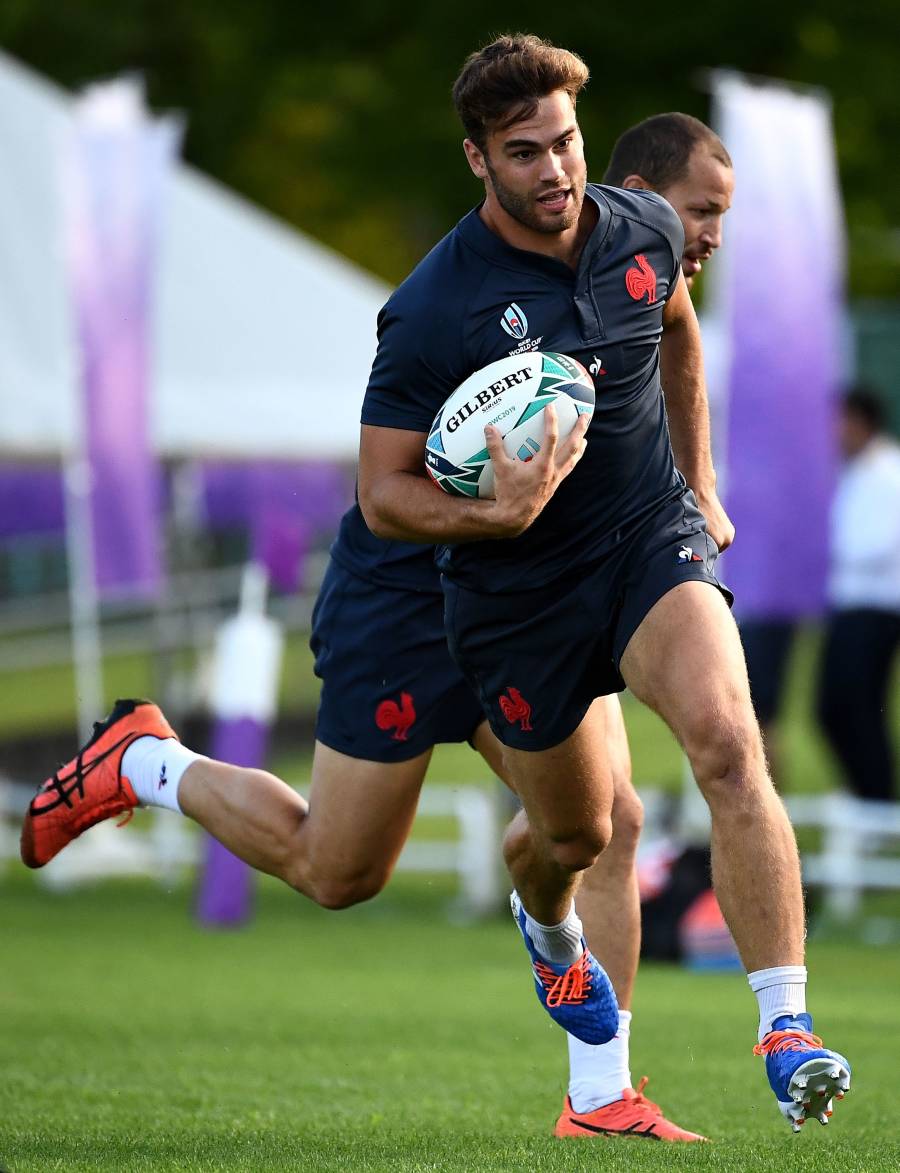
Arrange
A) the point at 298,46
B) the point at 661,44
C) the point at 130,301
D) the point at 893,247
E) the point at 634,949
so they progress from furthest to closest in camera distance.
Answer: the point at 893,247
the point at 298,46
the point at 661,44
the point at 130,301
the point at 634,949

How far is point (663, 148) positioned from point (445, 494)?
148cm

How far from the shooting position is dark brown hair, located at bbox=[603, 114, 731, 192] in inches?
228

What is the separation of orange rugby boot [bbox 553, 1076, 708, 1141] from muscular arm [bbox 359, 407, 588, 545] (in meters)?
1.65

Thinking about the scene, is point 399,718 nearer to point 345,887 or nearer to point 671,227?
point 345,887

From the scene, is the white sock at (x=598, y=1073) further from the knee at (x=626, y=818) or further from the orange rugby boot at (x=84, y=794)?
the orange rugby boot at (x=84, y=794)

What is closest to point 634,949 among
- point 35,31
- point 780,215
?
point 780,215

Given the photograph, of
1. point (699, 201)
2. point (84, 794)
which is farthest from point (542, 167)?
point (84, 794)

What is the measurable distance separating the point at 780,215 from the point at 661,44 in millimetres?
8337

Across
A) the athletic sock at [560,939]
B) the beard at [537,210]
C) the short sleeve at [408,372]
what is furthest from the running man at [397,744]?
the short sleeve at [408,372]

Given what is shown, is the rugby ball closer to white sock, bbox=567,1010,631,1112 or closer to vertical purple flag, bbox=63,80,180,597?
white sock, bbox=567,1010,631,1112

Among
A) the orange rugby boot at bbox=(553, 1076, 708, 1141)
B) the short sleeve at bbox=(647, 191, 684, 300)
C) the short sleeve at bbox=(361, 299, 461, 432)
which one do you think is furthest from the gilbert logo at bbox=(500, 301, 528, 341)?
the orange rugby boot at bbox=(553, 1076, 708, 1141)

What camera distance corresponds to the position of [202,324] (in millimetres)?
16016

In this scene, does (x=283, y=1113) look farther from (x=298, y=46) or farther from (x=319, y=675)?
(x=298, y=46)

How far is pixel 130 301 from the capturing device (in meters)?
12.9
